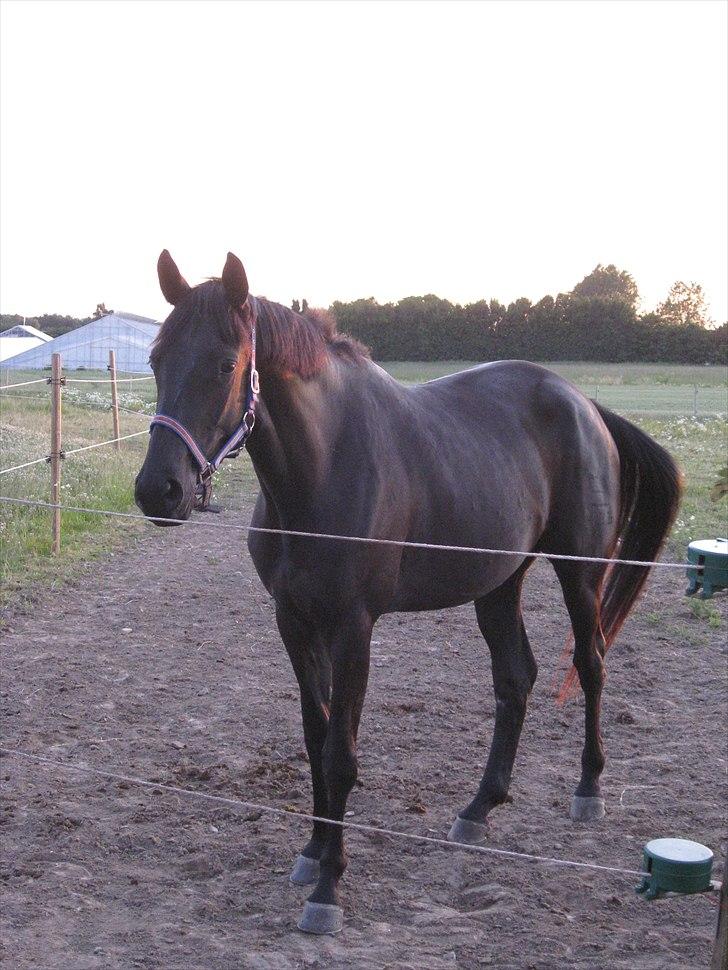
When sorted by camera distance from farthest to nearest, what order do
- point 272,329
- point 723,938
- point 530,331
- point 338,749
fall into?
point 530,331 < point 338,749 < point 272,329 < point 723,938

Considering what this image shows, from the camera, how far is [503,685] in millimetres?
4516

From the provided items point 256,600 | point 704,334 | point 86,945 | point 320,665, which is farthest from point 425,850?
point 704,334

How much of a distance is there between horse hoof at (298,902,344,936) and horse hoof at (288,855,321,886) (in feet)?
0.88

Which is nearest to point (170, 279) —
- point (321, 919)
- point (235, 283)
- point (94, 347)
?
point (235, 283)

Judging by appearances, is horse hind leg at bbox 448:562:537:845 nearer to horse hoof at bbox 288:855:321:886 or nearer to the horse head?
horse hoof at bbox 288:855:321:886

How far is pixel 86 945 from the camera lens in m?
3.14

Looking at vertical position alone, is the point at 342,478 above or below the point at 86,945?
above

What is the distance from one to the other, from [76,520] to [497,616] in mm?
6669

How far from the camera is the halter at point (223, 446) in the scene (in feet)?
9.44

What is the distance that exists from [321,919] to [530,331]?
143 feet

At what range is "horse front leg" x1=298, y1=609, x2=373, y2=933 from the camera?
3355 millimetres

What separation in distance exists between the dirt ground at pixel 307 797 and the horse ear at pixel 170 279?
2.19m

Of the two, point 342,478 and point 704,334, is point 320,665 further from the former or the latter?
point 704,334

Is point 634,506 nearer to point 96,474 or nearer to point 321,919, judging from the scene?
point 321,919
